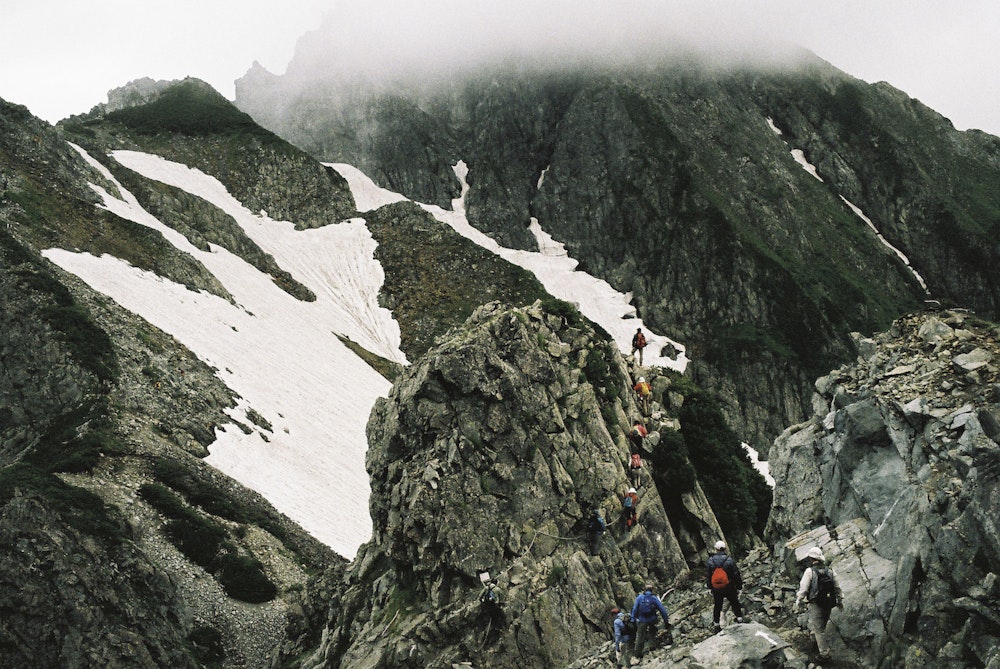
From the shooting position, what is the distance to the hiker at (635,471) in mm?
32375

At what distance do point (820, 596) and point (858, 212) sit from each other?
446ft

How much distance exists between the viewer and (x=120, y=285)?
53.5 meters

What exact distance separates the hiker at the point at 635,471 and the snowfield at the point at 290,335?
17.0 m

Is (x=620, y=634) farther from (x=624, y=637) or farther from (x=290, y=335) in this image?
(x=290, y=335)

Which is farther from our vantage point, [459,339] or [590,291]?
[590,291]

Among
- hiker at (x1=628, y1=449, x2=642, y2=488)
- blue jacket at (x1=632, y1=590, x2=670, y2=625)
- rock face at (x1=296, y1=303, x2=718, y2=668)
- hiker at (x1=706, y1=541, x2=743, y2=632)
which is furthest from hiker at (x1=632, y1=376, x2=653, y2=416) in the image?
hiker at (x1=706, y1=541, x2=743, y2=632)

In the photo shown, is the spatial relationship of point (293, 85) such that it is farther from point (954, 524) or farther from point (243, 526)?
point (954, 524)

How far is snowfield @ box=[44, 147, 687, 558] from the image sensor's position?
43.7m

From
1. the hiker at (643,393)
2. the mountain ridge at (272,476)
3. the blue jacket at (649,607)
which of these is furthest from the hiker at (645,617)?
the hiker at (643,393)

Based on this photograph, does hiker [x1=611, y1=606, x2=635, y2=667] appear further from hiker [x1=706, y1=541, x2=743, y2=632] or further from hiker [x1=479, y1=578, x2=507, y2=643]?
hiker [x1=479, y1=578, x2=507, y2=643]

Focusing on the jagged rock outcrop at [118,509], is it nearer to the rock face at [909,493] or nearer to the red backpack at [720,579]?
the red backpack at [720,579]

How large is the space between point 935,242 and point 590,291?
2471 inches

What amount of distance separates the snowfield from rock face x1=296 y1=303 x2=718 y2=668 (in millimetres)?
11919

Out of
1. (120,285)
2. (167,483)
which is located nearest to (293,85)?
(120,285)
